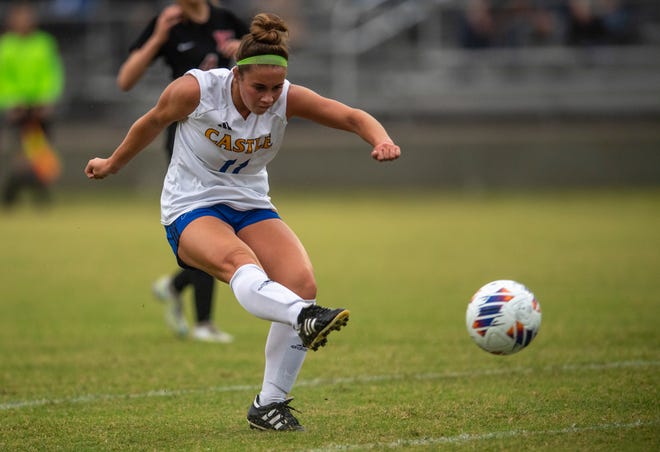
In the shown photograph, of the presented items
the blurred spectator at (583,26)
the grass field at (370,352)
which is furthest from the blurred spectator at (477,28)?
the grass field at (370,352)

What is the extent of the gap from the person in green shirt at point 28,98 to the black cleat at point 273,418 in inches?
586

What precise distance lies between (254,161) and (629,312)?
14.8ft

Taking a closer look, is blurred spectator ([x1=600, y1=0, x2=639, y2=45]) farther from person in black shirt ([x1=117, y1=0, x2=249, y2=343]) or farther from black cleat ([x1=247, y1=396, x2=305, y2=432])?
black cleat ([x1=247, y1=396, x2=305, y2=432])

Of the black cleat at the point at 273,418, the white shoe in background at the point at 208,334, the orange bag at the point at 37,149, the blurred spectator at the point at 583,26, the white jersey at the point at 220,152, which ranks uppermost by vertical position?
the white jersey at the point at 220,152

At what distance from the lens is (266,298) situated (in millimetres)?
5059

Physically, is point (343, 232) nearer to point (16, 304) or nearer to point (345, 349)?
point (16, 304)

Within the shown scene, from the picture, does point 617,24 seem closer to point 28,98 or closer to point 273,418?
point 28,98

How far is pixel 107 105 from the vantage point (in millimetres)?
23375

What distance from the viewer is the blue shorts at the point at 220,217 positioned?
559cm

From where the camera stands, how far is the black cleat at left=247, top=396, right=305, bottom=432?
17.7 feet

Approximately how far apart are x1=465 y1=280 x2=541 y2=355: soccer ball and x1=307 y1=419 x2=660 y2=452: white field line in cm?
70

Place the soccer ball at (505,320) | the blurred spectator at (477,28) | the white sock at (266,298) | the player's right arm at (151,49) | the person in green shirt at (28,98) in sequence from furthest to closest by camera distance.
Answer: the blurred spectator at (477,28)
the person in green shirt at (28,98)
the player's right arm at (151,49)
the soccer ball at (505,320)
the white sock at (266,298)

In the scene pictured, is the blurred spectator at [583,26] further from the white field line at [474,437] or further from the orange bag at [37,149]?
the white field line at [474,437]

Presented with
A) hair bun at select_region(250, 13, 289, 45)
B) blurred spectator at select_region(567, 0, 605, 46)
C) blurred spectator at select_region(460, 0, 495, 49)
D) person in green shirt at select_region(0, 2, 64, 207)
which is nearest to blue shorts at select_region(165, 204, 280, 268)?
hair bun at select_region(250, 13, 289, 45)
